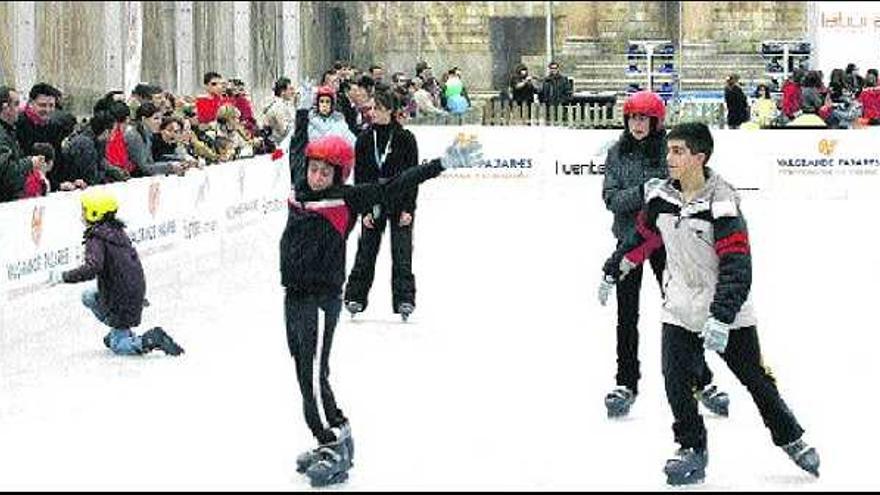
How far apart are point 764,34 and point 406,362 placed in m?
30.4

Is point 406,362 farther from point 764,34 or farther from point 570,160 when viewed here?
point 764,34

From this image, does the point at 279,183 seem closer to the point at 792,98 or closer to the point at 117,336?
the point at 117,336

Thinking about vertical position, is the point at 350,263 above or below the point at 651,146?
below

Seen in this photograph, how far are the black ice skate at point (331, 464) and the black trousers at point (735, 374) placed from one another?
1.24 meters

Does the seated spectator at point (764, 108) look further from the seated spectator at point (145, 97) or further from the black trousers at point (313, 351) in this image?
the black trousers at point (313, 351)

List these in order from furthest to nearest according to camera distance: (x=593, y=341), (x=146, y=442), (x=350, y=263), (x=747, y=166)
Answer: (x=747, y=166) < (x=350, y=263) < (x=593, y=341) < (x=146, y=442)

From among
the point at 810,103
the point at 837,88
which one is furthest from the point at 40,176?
the point at 837,88

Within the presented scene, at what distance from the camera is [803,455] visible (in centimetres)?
736

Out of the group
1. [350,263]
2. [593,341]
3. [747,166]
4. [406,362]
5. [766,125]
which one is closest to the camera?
[406,362]

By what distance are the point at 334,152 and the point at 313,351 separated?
0.76 m

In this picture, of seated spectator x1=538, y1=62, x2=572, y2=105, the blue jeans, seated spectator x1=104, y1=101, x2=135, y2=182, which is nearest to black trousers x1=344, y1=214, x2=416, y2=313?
the blue jeans

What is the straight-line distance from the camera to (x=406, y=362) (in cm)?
1094

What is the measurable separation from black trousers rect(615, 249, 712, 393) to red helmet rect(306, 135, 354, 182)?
1.87 m

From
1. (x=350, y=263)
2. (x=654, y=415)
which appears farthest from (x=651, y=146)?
(x=350, y=263)
